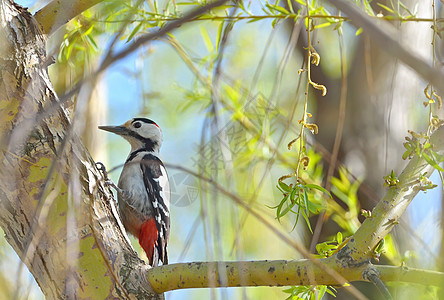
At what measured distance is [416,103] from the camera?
3143 millimetres

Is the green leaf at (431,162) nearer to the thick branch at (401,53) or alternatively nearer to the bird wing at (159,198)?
the thick branch at (401,53)

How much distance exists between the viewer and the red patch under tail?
9.00 feet

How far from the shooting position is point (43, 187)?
1.56 m

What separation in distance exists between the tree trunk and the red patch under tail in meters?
1.07

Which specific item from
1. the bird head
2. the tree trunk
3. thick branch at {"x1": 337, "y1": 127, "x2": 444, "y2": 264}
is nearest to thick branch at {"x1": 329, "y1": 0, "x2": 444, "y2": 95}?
thick branch at {"x1": 337, "y1": 127, "x2": 444, "y2": 264}

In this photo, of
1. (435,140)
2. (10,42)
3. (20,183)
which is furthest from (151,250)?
(435,140)

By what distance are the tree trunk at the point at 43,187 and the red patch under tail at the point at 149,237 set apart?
107 centimetres

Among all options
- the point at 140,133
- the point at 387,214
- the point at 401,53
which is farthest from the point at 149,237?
the point at 401,53

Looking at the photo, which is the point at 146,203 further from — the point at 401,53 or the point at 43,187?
the point at 401,53

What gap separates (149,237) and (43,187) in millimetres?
1249

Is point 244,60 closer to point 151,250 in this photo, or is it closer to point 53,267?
point 151,250

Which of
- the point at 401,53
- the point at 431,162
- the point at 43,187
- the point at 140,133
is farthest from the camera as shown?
the point at 140,133

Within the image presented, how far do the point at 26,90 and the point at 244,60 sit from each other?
215 cm

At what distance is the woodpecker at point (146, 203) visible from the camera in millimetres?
2748
